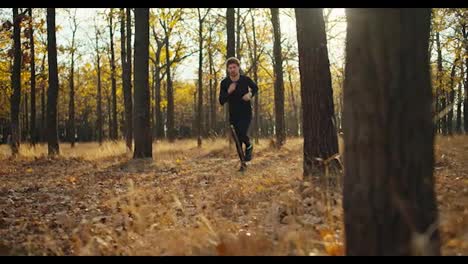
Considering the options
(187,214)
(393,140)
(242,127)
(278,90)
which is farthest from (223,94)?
(278,90)

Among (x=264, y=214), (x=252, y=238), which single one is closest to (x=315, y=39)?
(x=264, y=214)

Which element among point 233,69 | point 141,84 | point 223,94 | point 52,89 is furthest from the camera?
point 52,89

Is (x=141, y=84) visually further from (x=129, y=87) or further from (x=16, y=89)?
(x=16, y=89)

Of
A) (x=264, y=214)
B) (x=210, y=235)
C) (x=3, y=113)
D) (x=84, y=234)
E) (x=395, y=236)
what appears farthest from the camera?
(x=3, y=113)

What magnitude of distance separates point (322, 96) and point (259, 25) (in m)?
22.9

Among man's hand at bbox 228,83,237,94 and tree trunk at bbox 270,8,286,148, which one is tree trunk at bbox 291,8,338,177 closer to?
man's hand at bbox 228,83,237,94

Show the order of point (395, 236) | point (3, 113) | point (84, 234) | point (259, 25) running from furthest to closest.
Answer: point (3, 113) < point (259, 25) < point (84, 234) < point (395, 236)

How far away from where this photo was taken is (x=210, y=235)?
10.3 feet

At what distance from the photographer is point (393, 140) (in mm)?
2287

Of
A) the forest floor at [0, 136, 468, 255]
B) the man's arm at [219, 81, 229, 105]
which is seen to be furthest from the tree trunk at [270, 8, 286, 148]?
the forest floor at [0, 136, 468, 255]

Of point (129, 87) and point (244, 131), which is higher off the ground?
point (129, 87)

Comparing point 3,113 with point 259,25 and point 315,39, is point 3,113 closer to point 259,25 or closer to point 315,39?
point 259,25

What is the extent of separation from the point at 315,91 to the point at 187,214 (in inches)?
96.7

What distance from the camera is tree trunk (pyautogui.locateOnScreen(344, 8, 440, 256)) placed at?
227 cm
